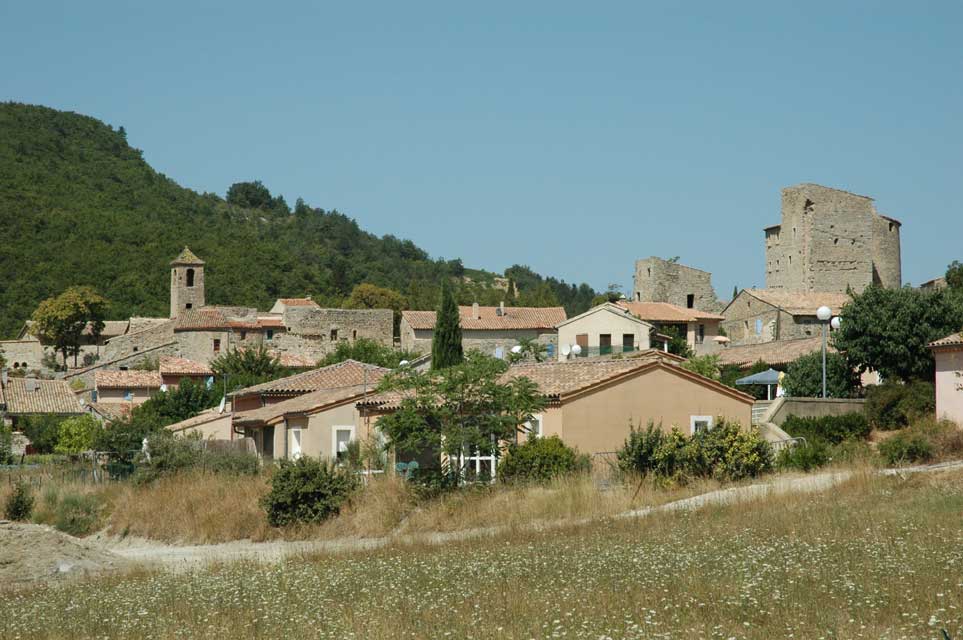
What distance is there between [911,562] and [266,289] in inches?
3477

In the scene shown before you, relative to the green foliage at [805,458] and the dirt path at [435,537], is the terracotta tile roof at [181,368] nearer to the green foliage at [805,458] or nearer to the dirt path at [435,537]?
the dirt path at [435,537]

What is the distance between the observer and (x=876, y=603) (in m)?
10.0

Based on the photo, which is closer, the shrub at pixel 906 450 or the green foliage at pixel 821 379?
the shrub at pixel 906 450

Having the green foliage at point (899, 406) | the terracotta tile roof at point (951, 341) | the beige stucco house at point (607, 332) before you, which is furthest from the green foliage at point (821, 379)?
the beige stucco house at point (607, 332)

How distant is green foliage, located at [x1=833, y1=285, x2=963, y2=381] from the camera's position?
108 ft

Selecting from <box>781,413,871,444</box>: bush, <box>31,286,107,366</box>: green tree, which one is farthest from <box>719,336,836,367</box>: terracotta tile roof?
<box>31,286,107,366</box>: green tree

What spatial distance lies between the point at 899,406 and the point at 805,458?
Result: 714cm

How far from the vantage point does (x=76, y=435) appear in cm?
4581

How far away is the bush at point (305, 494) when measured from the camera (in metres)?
23.2

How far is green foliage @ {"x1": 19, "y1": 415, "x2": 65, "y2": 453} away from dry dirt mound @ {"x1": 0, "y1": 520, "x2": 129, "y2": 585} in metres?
25.7

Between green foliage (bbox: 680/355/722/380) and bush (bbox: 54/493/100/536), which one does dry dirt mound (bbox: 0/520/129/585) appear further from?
green foliage (bbox: 680/355/722/380)

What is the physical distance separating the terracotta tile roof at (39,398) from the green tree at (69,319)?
2223cm

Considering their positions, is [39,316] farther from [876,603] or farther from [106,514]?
[876,603]

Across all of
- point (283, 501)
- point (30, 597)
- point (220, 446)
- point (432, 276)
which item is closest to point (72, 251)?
point (432, 276)
